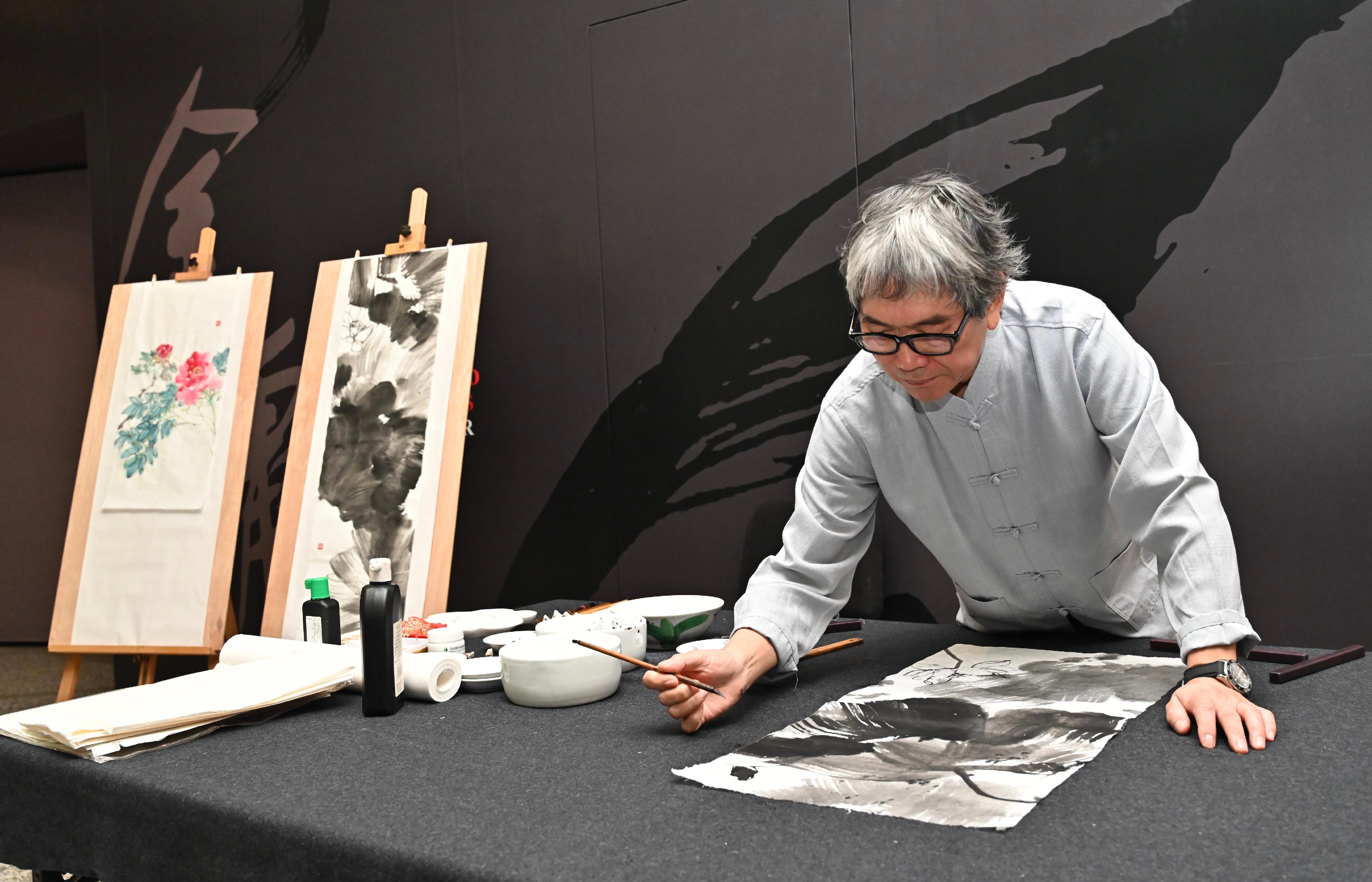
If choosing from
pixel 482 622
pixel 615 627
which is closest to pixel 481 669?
pixel 615 627

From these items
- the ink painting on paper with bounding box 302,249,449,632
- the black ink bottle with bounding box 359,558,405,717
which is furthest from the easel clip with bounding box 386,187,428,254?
the black ink bottle with bounding box 359,558,405,717

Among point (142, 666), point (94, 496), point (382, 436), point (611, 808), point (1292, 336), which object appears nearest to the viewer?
point (611, 808)

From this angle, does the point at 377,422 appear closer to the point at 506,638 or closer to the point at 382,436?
the point at 382,436

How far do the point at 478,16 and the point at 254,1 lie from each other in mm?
1081

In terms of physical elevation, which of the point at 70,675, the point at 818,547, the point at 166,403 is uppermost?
the point at 166,403

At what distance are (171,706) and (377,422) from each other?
1783mm

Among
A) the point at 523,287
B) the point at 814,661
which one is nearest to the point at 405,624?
the point at 814,661

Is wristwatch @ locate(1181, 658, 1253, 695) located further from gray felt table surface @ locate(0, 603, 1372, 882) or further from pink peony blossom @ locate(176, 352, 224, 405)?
pink peony blossom @ locate(176, 352, 224, 405)

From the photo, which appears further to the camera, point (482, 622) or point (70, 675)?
point (70, 675)

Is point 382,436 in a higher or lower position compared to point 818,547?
higher

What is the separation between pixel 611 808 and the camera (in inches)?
33.0

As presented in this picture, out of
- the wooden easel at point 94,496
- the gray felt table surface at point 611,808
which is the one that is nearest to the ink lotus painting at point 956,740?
the gray felt table surface at point 611,808

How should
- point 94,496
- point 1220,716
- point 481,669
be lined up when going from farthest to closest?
point 94,496 < point 481,669 < point 1220,716

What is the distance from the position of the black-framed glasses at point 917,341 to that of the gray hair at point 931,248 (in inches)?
1.4
